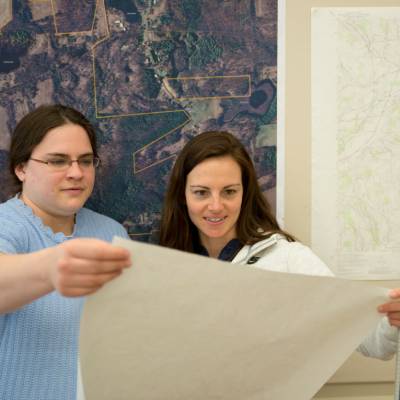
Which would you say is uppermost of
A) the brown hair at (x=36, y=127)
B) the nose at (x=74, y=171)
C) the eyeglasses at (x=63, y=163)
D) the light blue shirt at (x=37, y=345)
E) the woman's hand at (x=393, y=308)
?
the brown hair at (x=36, y=127)

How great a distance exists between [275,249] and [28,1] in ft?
3.67

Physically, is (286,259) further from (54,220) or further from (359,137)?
(54,220)

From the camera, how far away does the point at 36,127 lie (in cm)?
131

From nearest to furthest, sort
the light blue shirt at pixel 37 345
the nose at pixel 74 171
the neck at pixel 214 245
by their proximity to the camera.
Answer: the light blue shirt at pixel 37 345 → the nose at pixel 74 171 → the neck at pixel 214 245

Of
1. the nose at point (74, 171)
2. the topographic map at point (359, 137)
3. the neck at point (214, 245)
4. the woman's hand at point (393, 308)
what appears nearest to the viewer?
the woman's hand at point (393, 308)

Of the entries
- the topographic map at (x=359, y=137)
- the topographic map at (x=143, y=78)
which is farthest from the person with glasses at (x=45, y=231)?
the topographic map at (x=359, y=137)

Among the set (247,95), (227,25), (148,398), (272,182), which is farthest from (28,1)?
(148,398)

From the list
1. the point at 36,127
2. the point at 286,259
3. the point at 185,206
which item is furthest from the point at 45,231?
the point at 286,259

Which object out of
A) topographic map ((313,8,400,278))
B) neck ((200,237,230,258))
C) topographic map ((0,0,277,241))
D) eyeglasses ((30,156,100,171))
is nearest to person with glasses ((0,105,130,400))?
eyeglasses ((30,156,100,171))

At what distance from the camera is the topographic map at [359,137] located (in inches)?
61.9

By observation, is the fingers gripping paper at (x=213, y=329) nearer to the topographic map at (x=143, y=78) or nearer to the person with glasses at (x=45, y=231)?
the person with glasses at (x=45, y=231)

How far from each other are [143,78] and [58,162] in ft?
1.46

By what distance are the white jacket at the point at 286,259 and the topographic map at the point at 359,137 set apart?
1.04ft

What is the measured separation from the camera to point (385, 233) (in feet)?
5.27
